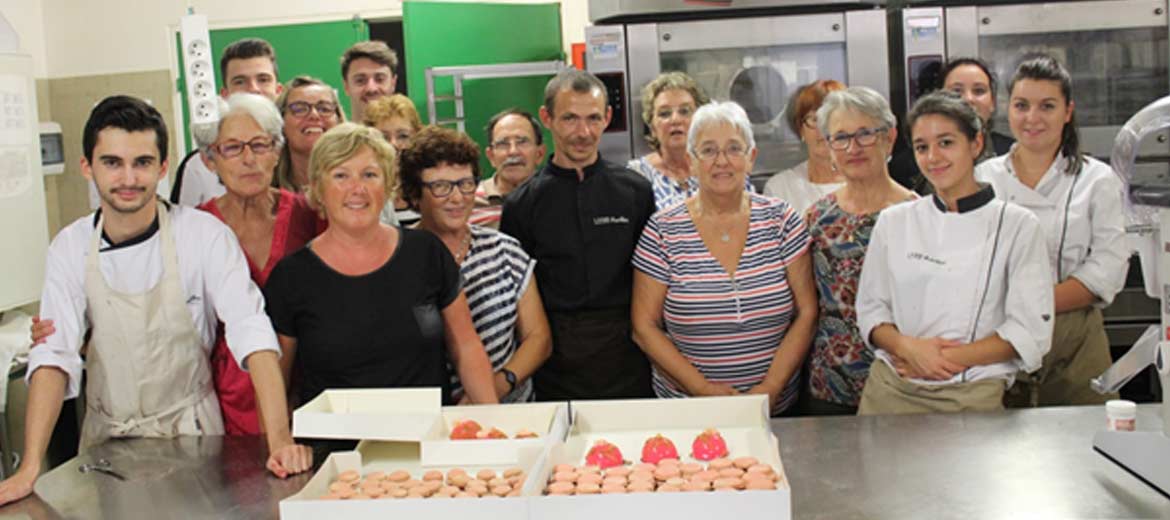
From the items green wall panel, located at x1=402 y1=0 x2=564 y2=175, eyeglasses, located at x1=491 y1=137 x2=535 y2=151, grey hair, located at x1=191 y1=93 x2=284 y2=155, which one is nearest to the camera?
grey hair, located at x1=191 y1=93 x2=284 y2=155

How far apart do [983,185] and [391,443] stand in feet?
4.95

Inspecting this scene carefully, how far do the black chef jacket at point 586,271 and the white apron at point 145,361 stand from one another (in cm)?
97

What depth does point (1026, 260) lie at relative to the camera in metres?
2.62

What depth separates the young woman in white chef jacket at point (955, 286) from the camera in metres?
2.62

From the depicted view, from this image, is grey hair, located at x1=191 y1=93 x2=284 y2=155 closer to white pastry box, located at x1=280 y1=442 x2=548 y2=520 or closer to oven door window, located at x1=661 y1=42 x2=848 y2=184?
white pastry box, located at x1=280 y1=442 x2=548 y2=520

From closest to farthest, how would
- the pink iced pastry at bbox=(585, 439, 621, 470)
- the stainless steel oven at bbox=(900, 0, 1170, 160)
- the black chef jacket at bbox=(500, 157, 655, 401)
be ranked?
the pink iced pastry at bbox=(585, 439, 621, 470) → the black chef jacket at bbox=(500, 157, 655, 401) → the stainless steel oven at bbox=(900, 0, 1170, 160)

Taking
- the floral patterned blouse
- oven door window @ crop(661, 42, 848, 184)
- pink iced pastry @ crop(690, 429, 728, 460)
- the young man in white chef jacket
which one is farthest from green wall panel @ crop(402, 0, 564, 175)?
pink iced pastry @ crop(690, 429, 728, 460)

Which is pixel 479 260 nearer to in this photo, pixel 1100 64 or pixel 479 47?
pixel 1100 64

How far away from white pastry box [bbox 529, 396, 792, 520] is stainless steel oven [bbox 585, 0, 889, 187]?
1.97 meters

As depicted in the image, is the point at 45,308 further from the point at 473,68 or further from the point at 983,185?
the point at 473,68

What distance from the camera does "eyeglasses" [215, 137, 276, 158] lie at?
292 centimetres

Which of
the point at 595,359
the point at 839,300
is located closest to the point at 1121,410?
the point at 839,300

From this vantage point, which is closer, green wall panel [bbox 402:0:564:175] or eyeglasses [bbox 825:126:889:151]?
eyeglasses [bbox 825:126:889:151]

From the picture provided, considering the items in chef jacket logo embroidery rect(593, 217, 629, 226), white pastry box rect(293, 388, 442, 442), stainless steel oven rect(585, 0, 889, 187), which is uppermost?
stainless steel oven rect(585, 0, 889, 187)
